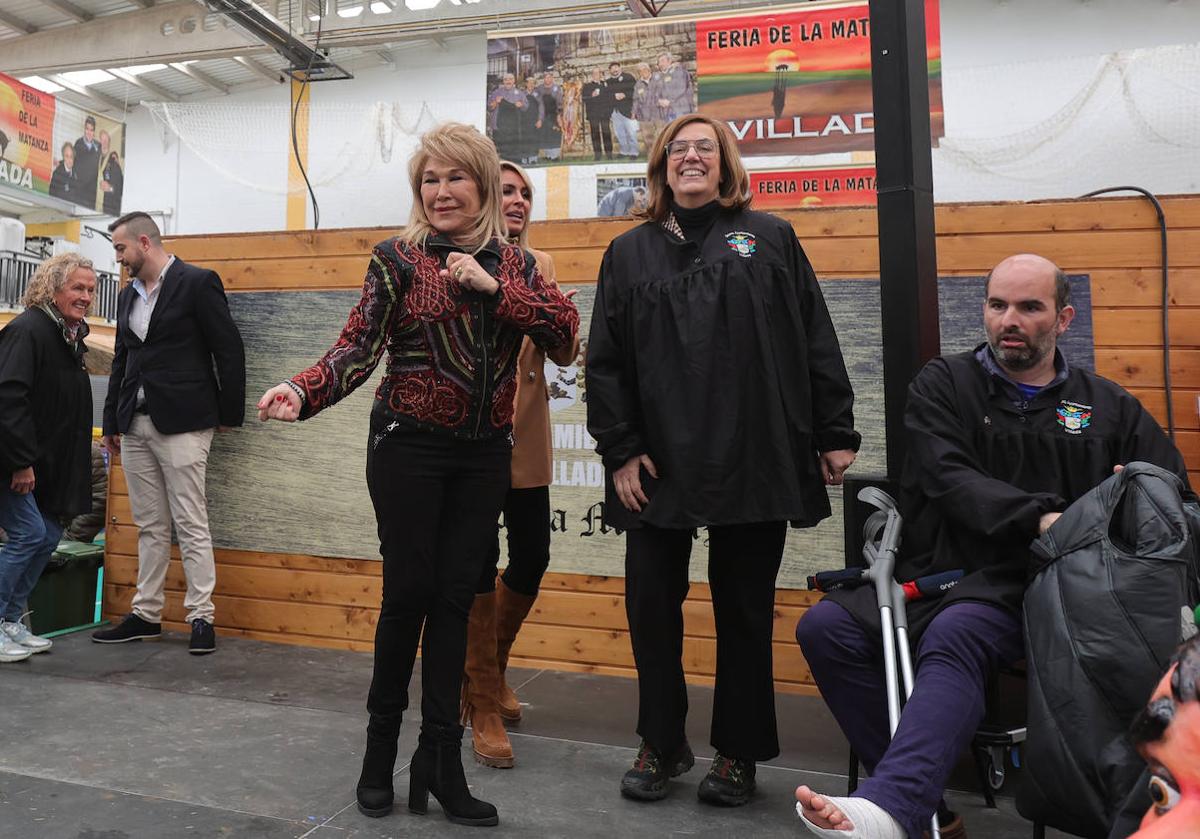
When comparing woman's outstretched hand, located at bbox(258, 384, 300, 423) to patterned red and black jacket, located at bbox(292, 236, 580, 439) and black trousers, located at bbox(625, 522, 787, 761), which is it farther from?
black trousers, located at bbox(625, 522, 787, 761)

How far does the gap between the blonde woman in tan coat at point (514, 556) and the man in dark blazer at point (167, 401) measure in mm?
1677

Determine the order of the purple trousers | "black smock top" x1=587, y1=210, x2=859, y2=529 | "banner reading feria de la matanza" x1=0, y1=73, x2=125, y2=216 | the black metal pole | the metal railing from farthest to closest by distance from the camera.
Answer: "banner reading feria de la matanza" x1=0, y1=73, x2=125, y2=216, the metal railing, the black metal pole, "black smock top" x1=587, y1=210, x2=859, y2=529, the purple trousers

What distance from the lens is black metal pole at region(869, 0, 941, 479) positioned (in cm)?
252

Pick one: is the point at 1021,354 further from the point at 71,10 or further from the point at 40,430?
the point at 71,10

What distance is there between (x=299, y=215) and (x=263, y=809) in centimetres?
507

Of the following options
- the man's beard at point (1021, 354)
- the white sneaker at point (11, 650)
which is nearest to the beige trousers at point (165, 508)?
the white sneaker at point (11, 650)

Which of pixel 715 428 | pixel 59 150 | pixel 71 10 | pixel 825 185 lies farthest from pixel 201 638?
pixel 71 10

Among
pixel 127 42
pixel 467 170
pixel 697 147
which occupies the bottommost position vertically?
pixel 467 170

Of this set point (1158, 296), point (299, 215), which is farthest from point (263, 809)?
point (299, 215)

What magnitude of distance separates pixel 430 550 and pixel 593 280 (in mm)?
1751

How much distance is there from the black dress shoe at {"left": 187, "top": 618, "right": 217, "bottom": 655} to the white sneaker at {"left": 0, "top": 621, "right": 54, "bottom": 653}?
0.55 meters

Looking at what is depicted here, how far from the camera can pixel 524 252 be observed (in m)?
2.38

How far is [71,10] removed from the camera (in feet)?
39.3

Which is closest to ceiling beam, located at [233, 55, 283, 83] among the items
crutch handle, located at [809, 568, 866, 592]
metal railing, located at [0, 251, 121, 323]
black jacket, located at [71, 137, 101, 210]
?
black jacket, located at [71, 137, 101, 210]
